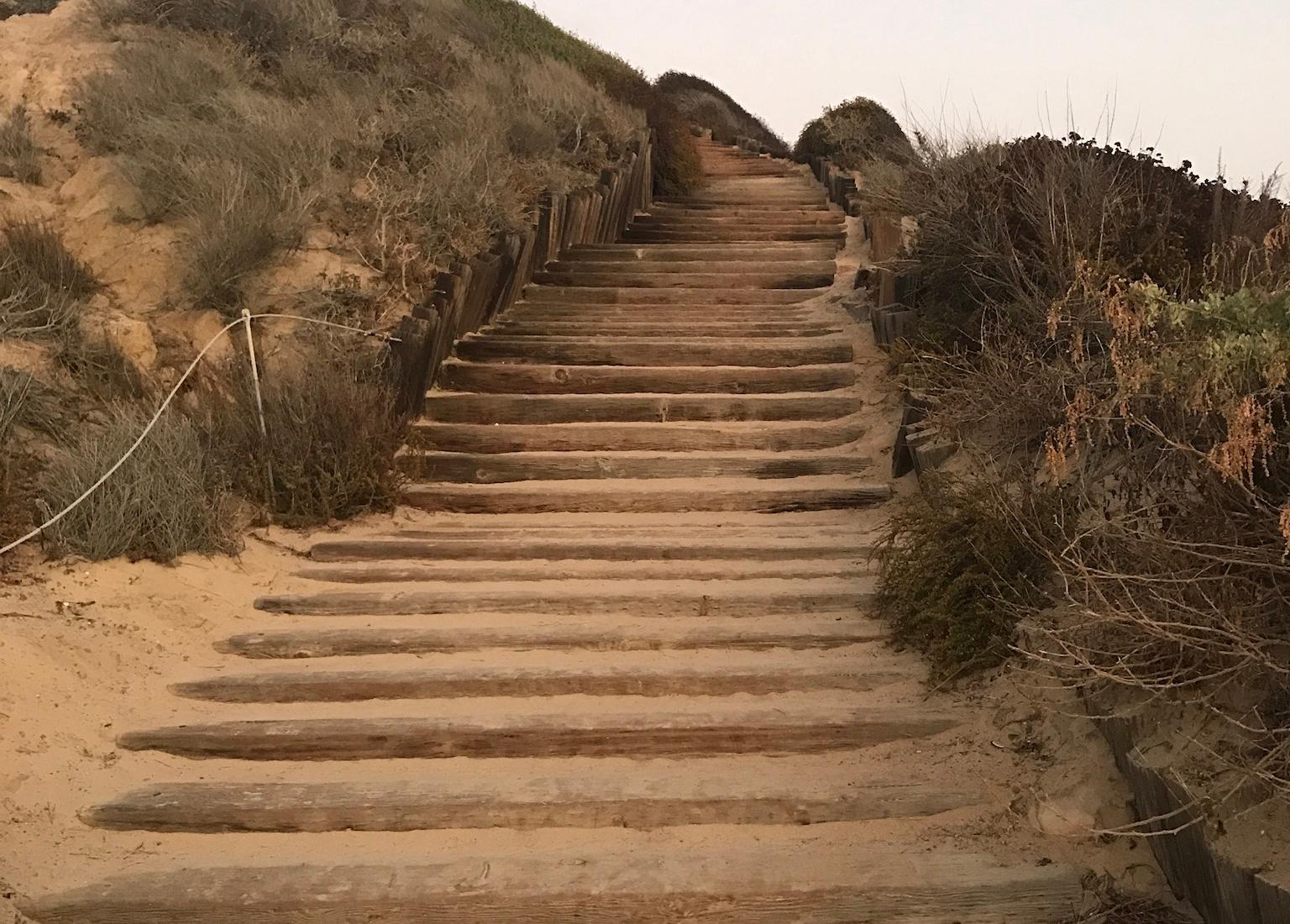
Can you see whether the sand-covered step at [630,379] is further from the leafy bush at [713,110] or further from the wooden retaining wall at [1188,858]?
the leafy bush at [713,110]

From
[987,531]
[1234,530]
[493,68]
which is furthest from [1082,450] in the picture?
[493,68]

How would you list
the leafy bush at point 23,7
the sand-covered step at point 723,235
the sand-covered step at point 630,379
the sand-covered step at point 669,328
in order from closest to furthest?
the sand-covered step at point 630,379 < the sand-covered step at point 669,328 < the leafy bush at point 23,7 < the sand-covered step at point 723,235

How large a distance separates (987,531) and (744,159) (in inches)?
584

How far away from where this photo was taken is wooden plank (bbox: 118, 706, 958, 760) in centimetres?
366

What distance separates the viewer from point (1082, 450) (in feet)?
15.0

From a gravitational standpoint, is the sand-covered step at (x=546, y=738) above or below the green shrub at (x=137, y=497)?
below

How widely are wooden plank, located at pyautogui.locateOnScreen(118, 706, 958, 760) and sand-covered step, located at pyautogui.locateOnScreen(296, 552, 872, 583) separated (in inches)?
52.2

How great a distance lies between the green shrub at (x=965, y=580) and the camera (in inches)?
152

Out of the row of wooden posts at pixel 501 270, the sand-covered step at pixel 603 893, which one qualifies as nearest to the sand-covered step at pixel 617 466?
the row of wooden posts at pixel 501 270

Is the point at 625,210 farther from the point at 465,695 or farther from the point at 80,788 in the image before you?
the point at 80,788

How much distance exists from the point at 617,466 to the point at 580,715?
2.71 meters

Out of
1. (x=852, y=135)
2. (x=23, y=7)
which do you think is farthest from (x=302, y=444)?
(x=852, y=135)

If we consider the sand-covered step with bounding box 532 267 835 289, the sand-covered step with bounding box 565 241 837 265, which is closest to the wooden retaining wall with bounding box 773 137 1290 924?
the sand-covered step with bounding box 532 267 835 289

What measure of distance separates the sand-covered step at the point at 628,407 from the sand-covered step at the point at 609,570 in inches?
69.0
